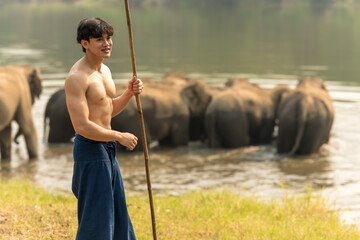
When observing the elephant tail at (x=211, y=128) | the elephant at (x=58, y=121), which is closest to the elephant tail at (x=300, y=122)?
the elephant tail at (x=211, y=128)

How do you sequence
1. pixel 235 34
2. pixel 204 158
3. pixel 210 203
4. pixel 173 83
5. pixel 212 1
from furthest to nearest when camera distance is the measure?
1. pixel 212 1
2. pixel 235 34
3. pixel 173 83
4. pixel 204 158
5. pixel 210 203

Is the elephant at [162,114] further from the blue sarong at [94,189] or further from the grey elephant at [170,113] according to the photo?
the blue sarong at [94,189]

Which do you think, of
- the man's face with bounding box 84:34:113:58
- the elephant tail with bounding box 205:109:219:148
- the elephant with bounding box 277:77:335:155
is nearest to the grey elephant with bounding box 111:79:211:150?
the elephant tail with bounding box 205:109:219:148

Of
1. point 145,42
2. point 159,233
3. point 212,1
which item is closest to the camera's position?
point 159,233

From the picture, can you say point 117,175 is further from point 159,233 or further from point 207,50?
point 207,50

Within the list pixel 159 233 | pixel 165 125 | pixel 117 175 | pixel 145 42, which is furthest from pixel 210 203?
pixel 145 42

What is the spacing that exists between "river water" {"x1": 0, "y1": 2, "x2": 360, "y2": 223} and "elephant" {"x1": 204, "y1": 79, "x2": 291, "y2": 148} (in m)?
0.31

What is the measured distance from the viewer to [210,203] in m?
7.64

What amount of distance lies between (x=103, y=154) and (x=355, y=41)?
36.3 m

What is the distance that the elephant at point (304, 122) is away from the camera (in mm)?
11680

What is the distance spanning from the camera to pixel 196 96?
13133 mm

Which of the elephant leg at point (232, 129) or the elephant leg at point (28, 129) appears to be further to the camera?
the elephant leg at point (232, 129)

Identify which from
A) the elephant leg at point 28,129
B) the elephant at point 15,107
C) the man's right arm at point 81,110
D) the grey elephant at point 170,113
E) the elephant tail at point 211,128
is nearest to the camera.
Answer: the man's right arm at point 81,110

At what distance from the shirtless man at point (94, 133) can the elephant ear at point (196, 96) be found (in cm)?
821
